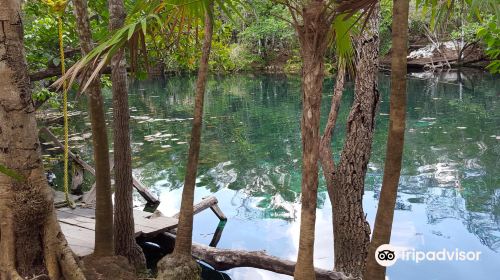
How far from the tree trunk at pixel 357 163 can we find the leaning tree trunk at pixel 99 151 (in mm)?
2582

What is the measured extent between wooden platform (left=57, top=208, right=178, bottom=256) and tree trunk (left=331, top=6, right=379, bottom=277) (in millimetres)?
2661

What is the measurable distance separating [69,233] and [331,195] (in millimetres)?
3342

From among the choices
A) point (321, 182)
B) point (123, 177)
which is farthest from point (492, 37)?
point (321, 182)

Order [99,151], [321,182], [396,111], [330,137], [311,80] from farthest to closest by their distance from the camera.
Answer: [321,182] → [330,137] → [99,151] → [311,80] → [396,111]

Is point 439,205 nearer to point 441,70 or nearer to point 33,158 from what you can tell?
point 33,158

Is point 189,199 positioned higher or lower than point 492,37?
lower

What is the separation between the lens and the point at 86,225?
6809mm

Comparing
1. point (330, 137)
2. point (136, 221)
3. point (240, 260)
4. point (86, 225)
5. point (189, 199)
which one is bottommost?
point (240, 260)

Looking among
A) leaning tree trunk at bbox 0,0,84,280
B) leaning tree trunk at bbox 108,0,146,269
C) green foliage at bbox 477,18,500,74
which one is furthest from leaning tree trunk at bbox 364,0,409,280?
leaning tree trunk at bbox 108,0,146,269

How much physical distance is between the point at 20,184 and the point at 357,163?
3.66 meters

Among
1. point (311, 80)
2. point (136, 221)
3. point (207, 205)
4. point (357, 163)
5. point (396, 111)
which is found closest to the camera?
point (396, 111)

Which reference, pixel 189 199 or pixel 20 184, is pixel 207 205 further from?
pixel 20 184

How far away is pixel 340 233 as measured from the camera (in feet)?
19.3

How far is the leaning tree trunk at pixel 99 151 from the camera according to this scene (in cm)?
434
